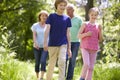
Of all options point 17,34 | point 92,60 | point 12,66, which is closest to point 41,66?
point 12,66

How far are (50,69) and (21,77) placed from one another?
2.96ft

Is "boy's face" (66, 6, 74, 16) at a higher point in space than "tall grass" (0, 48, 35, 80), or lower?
higher

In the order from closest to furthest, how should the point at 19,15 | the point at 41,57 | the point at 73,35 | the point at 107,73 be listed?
the point at 73,35 → the point at 41,57 → the point at 107,73 → the point at 19,15

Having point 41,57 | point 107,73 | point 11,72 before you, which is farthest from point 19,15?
point 11,72

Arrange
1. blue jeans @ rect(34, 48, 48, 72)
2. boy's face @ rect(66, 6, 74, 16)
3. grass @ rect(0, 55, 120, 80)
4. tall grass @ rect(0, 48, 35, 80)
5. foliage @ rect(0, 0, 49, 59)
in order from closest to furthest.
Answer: tall grass @ rect(0, 48, 35, 80) < grass @ rect(0, 55, 120, 80) < boy's face @ rect(66, 6, 74, 16) < blue jeans @ rect(34, 48, 48, 72) < foliage @ rect(0, 0, 49, 59)

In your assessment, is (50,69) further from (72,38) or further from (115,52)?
(115,52)

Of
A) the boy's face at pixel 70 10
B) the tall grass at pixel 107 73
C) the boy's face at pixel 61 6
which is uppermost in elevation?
the boy's face at pixel 61 6

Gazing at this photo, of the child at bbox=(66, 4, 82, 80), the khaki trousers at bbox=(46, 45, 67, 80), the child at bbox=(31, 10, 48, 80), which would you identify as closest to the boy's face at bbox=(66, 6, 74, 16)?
the child at bbox=(66, 4, 82, 80)

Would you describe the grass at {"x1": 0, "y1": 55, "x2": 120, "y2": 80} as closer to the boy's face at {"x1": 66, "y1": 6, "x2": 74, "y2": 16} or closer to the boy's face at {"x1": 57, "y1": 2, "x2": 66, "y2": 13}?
the boy's face at {"x1": 57, "y1": 2, "x2": 66, "y2": 13}

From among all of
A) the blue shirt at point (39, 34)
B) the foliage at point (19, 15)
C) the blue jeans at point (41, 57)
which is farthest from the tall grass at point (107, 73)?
the foliage at point (19, 15)

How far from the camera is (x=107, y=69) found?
10617 mm

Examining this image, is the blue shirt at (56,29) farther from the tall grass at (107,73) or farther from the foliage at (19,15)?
the foliage at (19,15)

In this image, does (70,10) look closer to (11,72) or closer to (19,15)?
(11,72)

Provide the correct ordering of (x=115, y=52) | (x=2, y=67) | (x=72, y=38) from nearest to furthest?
1. (x=2, y=67)
2. (x=72, y=38)
3. (x=115, y=52)
